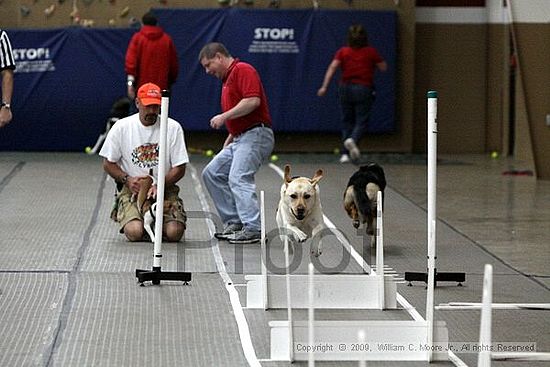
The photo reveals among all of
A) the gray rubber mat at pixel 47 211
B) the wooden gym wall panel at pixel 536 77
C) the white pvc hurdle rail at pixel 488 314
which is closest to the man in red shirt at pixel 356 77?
the wooden gym wall panel at pixel 536 77

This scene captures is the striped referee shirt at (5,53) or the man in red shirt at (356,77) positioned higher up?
the man in red shirt at (356,77)

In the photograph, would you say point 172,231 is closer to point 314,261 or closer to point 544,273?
point 314,261

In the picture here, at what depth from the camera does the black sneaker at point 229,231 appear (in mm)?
11797

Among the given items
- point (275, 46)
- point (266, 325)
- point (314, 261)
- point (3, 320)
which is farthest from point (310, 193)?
point (275, 46)

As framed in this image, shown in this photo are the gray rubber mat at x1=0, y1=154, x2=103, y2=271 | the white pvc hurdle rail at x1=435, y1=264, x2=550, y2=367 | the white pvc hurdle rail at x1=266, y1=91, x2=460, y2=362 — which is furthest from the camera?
the gray rubber mat at x1=0, y1=154, x2=103, y2=271

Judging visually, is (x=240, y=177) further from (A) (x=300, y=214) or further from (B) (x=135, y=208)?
(A) (x=300, y=214)

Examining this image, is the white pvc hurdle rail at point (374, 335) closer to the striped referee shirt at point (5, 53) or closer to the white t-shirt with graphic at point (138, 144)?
the white t-shirt with graphic at point (138, 144)

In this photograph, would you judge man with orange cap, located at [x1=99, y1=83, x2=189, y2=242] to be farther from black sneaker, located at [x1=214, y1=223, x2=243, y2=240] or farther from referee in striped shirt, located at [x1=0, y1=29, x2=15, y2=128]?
referee in striped shirt, located at [x1=0, y1=29, x2=15, y2=128]

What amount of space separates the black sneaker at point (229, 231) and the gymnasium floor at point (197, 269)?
0.52ft

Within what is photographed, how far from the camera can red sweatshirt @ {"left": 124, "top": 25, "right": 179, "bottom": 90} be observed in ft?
60.8

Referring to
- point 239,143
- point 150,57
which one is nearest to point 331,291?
point 239,143

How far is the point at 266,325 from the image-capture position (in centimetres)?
827

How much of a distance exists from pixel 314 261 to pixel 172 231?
62.9 inches

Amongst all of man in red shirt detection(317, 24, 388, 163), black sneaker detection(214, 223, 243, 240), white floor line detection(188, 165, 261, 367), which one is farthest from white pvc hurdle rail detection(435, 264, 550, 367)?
man in red shirt detection(317, 24, 388, 163)
